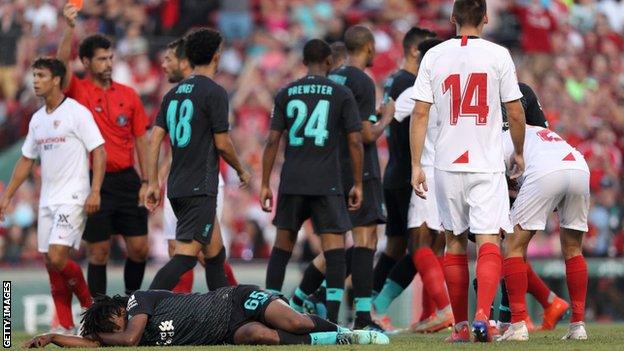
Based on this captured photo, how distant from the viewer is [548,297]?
1292cm

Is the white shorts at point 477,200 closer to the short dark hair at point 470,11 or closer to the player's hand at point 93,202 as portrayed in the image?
the short dark hair at point 470,11

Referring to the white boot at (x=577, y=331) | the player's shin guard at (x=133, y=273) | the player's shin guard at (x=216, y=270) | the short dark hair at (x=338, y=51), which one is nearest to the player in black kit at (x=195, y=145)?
the player's shin guard at (x=216, y=270)

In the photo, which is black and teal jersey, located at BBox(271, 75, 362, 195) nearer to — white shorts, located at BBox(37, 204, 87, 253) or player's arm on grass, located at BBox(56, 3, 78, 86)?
white shorts, located at BBox(37, 204, 87, 253)

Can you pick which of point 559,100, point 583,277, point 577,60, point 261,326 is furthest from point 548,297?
point 577,60

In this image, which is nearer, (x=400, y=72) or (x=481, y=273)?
(x=481, y=273)

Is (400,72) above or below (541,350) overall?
above

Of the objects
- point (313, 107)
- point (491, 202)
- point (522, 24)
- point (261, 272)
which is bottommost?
point (261, 272)

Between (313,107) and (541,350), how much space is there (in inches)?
141

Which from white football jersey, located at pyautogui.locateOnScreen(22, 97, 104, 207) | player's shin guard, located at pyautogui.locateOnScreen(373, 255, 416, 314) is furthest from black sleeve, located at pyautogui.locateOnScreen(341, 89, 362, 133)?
white football jersey, located at pyautogui.locateOnScreen(22, 97, 104, 207)

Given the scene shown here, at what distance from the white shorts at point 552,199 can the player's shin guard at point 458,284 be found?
23.4 inches

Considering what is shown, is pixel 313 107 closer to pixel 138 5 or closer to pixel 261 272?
pixel 261 272

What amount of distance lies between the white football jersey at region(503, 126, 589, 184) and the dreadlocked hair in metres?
3.11

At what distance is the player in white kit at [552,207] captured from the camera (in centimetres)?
1057

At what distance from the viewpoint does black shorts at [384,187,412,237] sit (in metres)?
13.4
